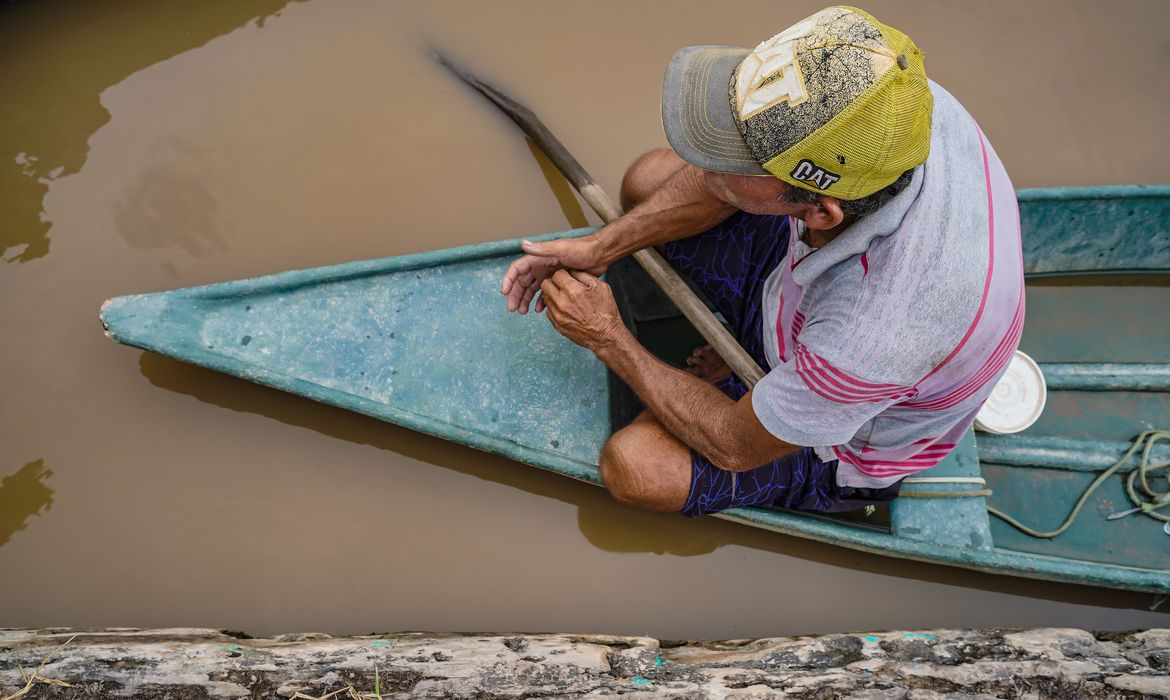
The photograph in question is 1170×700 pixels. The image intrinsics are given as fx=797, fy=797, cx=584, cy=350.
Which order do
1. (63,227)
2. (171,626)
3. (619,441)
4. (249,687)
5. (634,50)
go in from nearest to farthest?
(249,687)
(619,441)
(171,626)
(63,227)
(634,50)

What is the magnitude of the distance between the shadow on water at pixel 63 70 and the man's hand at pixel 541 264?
175 centimetres

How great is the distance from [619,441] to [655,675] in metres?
0.62

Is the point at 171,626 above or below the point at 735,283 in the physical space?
below

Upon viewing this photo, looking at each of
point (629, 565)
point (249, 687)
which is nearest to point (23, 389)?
point (249, 687)

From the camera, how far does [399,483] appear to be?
2.61m

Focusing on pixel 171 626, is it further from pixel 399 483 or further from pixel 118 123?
pixel 118 123

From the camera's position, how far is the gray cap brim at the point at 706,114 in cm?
148

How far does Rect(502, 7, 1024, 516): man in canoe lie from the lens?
1.37 m

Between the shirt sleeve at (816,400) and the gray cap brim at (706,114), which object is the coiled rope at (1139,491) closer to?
Answer: the shirt sleeve at (816,400)

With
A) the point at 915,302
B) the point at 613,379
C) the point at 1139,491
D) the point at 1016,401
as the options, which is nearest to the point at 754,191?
the point at 915,302

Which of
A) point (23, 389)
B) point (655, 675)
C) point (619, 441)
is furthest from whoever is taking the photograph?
point (23, 389)

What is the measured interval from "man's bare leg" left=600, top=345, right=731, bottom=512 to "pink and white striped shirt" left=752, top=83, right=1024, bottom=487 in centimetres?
48

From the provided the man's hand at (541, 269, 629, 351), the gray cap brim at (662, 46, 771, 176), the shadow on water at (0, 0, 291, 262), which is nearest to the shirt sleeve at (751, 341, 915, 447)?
the gray cap brim at (662, 46, 771, 176)

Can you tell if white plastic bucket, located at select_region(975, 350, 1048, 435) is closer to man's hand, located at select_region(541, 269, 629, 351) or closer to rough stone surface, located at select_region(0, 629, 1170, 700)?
rough stone surface, located at select_region(0, 629, 1170, 700)
